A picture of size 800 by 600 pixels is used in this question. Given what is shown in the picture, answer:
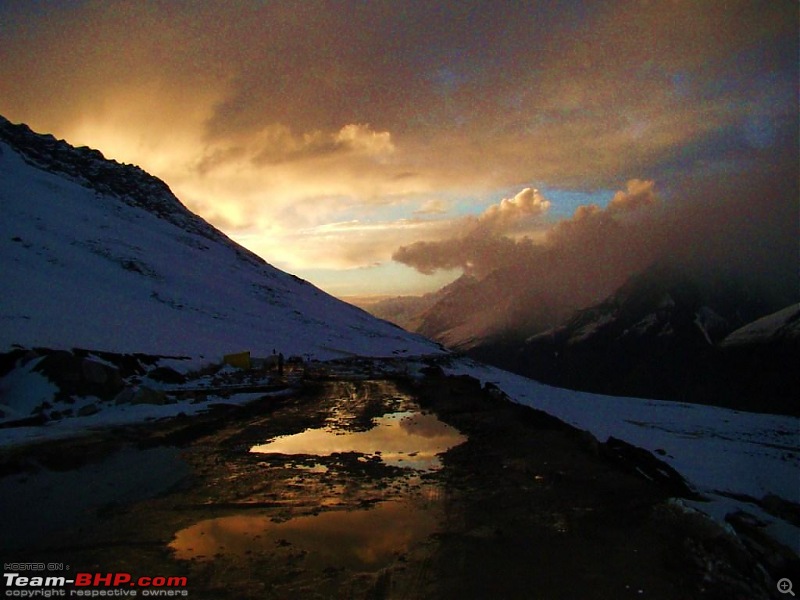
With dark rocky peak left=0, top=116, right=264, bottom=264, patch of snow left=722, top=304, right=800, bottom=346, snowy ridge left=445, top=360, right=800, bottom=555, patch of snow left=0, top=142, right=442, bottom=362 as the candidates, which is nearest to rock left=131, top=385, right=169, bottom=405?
patch of snow left=0, top=142, right=442, bottom=362

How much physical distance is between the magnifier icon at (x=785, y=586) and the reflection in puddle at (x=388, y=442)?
7.48 meters

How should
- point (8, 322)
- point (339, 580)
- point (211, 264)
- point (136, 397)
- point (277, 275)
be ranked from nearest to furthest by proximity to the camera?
1. point (339, 580)
2. point (136, 397)
3. point (8, 322)
4. point (211, 264)
5. point (277, 275)

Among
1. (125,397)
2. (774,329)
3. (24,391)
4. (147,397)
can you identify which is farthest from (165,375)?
(774,329)

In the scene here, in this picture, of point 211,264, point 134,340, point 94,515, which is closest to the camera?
point 94,515

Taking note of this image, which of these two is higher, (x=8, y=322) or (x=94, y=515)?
(x=8, y=322)

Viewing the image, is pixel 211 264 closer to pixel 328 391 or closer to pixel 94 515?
pixel 328 391

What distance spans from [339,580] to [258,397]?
808 inches

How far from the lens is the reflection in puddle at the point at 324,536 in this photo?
7922mm

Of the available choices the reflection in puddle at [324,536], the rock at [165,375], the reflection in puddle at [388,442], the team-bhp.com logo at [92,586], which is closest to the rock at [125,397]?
the rock at [165,375]

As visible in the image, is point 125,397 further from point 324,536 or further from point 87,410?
point 324,536

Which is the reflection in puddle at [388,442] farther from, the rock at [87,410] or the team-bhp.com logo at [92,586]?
the rock at [87,410]

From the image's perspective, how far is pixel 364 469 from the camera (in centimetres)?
1316

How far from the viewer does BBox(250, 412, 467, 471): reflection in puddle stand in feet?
48.4

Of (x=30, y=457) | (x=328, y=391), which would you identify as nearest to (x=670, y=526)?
(x=30, y=457)
